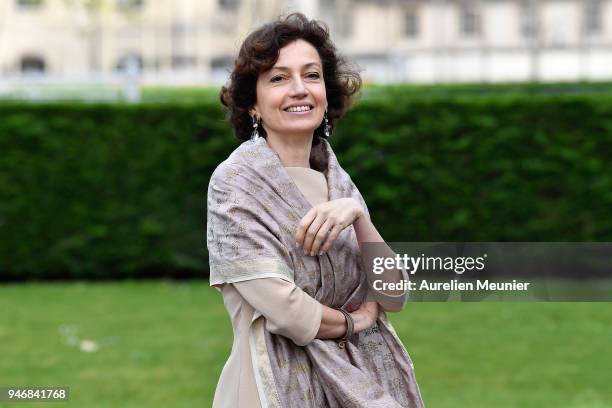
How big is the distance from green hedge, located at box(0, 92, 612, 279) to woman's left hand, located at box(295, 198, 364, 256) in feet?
27.1

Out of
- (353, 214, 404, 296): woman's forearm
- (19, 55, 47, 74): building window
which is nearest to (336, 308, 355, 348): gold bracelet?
(353, 214, 404, 296): woman's forearm

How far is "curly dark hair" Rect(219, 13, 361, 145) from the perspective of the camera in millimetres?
2518

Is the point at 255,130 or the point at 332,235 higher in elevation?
the point at 255,130

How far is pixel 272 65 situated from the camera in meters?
2.54

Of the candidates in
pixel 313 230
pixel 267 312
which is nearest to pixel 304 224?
pixel 313 230

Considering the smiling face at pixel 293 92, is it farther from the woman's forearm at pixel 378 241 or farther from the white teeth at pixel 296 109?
the woman's forearm at pixel 378 241

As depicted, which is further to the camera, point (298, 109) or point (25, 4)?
point (25, 4)

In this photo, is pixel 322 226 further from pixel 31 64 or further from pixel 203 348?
pixel 31 64

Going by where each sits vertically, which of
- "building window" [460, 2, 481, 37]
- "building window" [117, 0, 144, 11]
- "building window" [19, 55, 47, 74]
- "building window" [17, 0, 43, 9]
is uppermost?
"building window" [117, 0, 144, 11]

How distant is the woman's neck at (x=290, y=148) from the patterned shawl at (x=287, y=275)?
0.14 ft

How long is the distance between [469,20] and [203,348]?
5415 cm

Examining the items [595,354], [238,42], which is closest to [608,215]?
[595,354]

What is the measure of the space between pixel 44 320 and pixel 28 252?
6.63 feet

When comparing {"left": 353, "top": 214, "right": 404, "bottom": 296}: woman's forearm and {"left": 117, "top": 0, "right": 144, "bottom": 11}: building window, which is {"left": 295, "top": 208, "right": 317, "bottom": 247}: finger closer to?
{"left": 353, "top": 214, "right": 404, "bottom": 296}: woman's forearm
